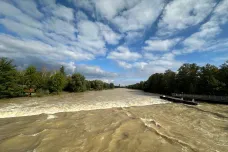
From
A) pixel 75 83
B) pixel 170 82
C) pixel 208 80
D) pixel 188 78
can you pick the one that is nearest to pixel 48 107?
pixel 208 80

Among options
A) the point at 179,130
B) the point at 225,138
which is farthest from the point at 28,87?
the point at 225,138

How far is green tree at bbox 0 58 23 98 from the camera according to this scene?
25.2 metres

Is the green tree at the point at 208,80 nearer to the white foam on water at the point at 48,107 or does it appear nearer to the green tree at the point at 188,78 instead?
the green tree at the point at 188,78

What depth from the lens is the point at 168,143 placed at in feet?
20.1

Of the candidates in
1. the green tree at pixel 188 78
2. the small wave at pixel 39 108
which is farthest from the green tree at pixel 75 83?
the green tree at pixel 188 78

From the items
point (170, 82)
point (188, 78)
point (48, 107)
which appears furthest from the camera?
point (170, 82)

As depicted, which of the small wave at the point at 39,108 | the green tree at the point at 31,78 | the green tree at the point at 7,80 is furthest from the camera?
the green tree at the point at 31,78

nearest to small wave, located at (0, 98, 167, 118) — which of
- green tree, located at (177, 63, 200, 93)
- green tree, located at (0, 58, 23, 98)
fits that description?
green tree, located at (0, 58, 23, 98)

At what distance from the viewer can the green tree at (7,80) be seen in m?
25.2

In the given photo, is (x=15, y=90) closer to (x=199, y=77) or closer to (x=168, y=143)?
(x=168, y=143)

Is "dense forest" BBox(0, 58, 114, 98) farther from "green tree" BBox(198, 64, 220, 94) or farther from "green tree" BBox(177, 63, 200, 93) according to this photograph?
"green tree" BBox(198, 64, 220, 94)

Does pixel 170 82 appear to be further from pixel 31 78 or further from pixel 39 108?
pixel 31 78

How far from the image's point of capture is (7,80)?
85.9ft

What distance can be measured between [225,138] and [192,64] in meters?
44.1
